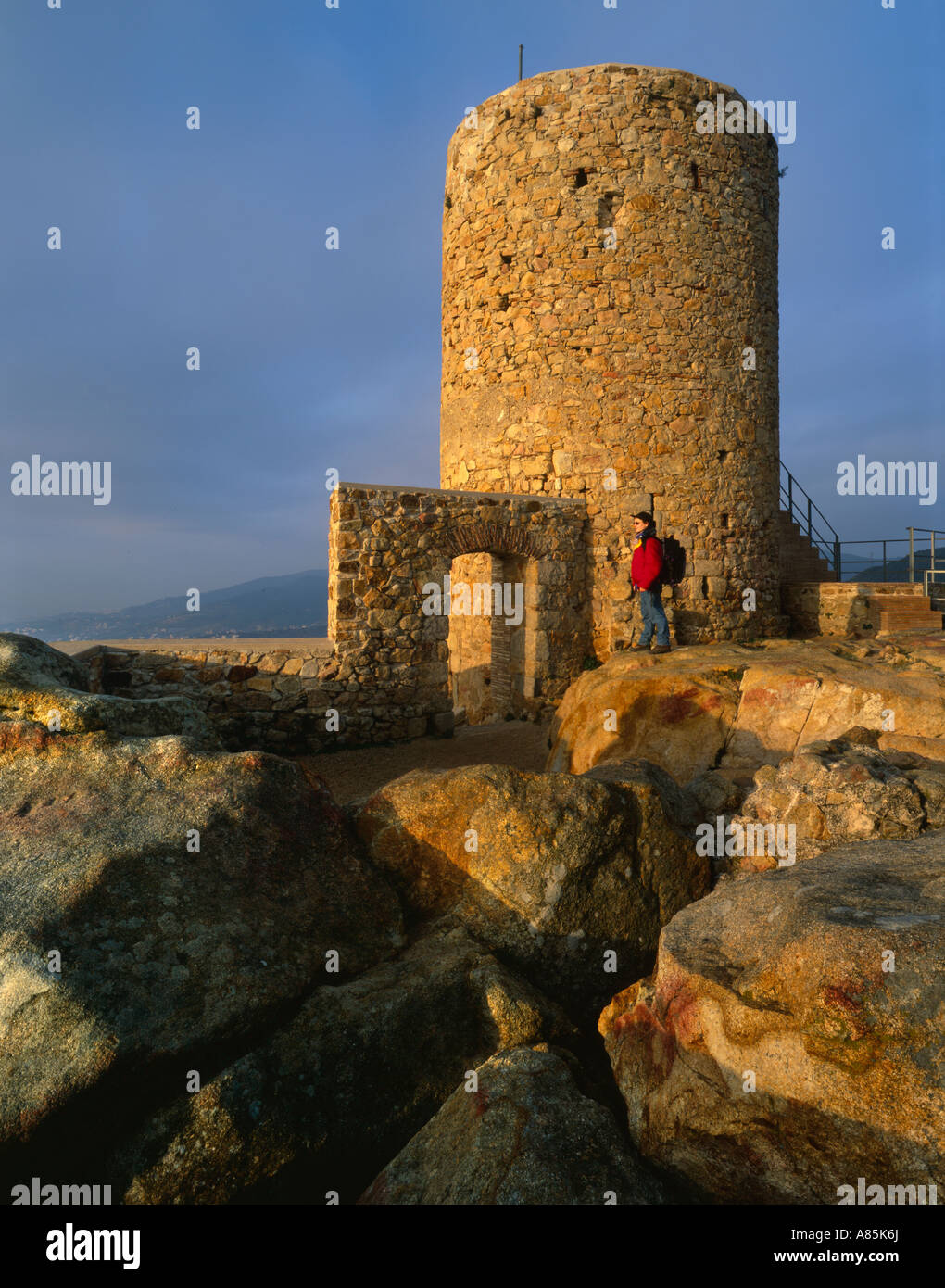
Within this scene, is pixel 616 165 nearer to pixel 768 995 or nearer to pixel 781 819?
pixel 781 819

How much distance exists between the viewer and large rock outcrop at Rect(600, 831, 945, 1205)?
1.93m

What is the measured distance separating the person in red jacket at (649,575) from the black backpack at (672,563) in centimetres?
12

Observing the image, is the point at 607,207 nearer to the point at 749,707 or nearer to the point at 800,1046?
the point at 749,707

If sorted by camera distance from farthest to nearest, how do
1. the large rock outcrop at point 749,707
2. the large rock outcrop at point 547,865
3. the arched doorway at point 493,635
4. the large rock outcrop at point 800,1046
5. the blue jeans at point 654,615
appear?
the arched doorway at point 493,635 < the blue jeans at point 654,615 < the large rock outcrop at point 749,707 < the large rock outcrop at point 547,865 < the large rock outcrop at point 800,1046

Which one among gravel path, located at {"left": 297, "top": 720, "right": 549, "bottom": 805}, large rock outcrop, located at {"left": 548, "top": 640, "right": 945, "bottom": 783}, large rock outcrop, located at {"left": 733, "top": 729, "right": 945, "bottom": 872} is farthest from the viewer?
gravel path, located at {"left": 297, "top": 720, "right": 549, "bottom": 805}

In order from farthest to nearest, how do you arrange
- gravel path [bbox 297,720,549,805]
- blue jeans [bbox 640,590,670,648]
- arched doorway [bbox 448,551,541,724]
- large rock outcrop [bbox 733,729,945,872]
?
1. arched doorway [bbox 448,551,541,724]
2. blue jeans [bbox 640,590,670,648]
3. gravel path [bbox 297,720,549,805]
4. large rock outcrop [bbox 733,729,945,872]

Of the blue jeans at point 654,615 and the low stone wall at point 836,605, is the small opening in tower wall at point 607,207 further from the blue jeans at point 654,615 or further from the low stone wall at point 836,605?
the low stone wall at point 836,605

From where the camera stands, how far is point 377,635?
29.0ft

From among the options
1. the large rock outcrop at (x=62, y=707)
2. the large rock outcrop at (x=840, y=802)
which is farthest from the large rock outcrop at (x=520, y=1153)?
the large rock outcrop at (x=62, y=707)

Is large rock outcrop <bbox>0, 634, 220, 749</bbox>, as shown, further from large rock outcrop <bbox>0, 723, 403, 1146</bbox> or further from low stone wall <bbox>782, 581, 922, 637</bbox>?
low stone wall <bbox>782, 581, 922, 637</bbox>

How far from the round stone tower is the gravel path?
2358 millimetres

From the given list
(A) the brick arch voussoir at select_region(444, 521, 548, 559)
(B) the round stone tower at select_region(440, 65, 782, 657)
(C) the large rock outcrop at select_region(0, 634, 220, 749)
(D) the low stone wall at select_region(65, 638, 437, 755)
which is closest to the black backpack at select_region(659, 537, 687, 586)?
(B) the round stone tower at select_region(440, 65, 782, 657)

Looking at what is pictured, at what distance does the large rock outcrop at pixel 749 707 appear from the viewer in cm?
537

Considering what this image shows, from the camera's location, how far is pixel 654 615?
8.82 m
